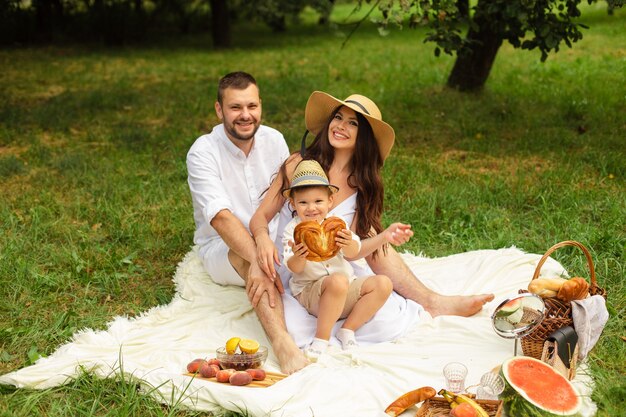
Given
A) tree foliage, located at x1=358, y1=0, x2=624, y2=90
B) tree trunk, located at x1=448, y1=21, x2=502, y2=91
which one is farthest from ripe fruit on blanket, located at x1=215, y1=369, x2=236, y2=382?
tree trunk, located at x1=448, y1=21, x2=502, y2=91

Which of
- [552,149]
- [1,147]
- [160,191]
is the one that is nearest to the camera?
[160,191]

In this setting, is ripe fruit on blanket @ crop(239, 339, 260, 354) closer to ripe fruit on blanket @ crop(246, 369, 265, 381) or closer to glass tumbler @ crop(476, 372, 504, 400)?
ripe fruit on blanket @ crop(246, 369, 265, 381)

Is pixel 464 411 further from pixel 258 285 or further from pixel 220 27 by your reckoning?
pixel 220 27

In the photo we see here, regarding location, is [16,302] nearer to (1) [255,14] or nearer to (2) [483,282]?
(2) [483,282]

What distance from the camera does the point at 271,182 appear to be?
5.18 metres

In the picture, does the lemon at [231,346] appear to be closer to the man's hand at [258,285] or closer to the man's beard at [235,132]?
the man's hand at [258,285]

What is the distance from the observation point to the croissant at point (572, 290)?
4.08 m

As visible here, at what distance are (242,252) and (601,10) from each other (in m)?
19.3

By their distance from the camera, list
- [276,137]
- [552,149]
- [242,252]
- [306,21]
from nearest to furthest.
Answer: [242,252]
[276,137]
[552,149]
[306,21]

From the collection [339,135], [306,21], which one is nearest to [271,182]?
[339,135]

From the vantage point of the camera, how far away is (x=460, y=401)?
3479mm

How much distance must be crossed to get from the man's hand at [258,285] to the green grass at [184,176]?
36.9 inches

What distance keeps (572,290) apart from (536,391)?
2.47ft

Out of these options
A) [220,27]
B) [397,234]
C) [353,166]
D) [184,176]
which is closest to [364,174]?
[353,166]
